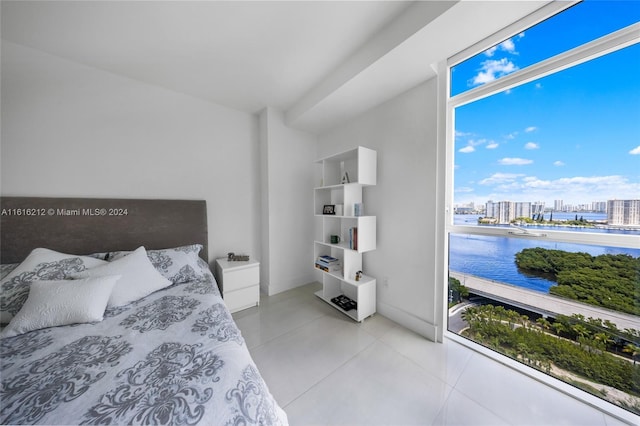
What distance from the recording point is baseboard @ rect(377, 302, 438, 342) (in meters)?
1.89

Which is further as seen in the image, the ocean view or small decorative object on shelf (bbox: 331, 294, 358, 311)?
small decorative object on shelf (bbox: 331, 294, 358, 311)

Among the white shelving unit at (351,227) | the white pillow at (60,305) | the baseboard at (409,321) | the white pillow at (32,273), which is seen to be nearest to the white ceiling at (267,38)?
the white shelving unit at (351,227)

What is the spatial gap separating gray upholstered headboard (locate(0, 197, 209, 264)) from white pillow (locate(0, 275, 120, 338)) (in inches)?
26.1

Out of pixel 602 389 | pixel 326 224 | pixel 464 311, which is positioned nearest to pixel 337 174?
pixel 326 224

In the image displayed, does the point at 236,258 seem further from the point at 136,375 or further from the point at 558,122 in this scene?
the point at 558,122

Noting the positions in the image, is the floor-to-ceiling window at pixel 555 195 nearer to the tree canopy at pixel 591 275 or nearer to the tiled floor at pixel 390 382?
the tree canopy at pixel 591 275

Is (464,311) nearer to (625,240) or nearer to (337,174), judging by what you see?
(625,240)

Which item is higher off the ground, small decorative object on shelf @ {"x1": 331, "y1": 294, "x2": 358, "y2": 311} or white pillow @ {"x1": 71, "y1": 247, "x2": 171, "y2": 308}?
white pillow @ {"x1": 71, "y1": 247, "x2": 171, "y2": 308}

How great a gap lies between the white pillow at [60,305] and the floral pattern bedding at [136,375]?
5 cm

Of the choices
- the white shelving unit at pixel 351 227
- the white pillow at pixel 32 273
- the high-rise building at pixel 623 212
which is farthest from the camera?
the white shelving unit at pixel 351 227

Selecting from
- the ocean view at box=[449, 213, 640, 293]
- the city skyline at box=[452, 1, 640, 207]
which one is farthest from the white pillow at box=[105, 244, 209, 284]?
the city skyline at box=[452, 1, 640, 207]

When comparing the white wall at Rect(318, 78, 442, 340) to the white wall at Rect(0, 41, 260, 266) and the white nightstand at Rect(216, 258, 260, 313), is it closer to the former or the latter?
the white nightstand at Rect(216, 258, 260, 313)

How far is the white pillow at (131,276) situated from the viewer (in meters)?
1.46

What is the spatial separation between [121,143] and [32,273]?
1.34 m
